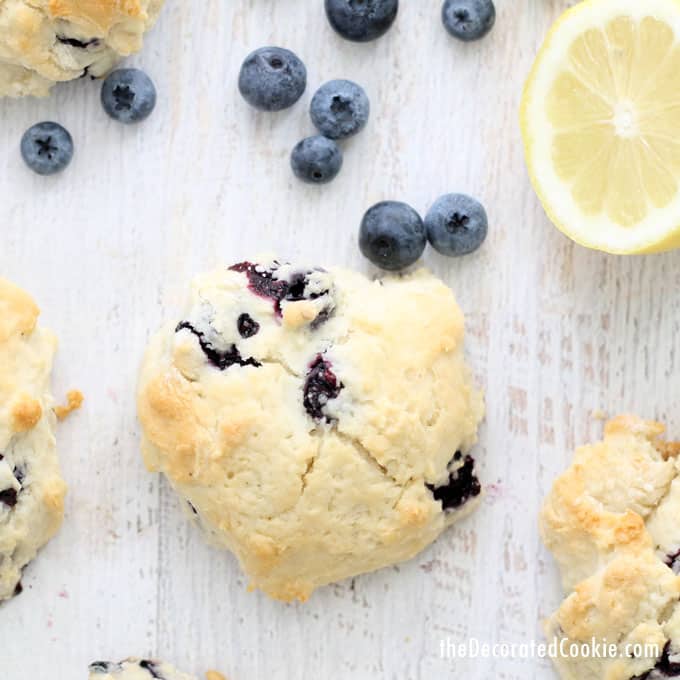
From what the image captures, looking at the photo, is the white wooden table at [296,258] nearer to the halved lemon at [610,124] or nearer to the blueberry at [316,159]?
the blueberry at [316,159]

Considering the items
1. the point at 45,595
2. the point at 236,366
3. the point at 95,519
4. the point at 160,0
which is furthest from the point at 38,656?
the point at 160,0

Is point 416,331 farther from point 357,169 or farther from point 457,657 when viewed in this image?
point 457,657

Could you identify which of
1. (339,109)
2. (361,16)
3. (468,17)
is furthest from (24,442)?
(468,17)

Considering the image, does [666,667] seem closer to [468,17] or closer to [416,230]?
[416,230]

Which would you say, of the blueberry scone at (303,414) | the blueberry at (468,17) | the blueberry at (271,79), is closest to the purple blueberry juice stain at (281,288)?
the blueberry scone at (303,414)

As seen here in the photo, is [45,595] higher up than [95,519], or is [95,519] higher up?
[95,519]

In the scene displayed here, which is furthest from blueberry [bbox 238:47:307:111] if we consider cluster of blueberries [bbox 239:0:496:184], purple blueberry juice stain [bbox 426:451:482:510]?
purple blueberry juice stain [bbox 426:451:482:510]

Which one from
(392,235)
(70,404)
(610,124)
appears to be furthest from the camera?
(70,404)

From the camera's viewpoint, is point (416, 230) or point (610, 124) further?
point (416, 230)

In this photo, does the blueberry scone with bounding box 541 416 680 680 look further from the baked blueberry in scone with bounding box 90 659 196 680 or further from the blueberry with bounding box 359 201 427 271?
the baked blueberry in scone with bounding box 90 659 196 680
